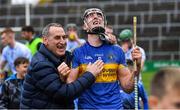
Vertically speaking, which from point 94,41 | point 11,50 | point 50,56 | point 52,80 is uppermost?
point 94,41

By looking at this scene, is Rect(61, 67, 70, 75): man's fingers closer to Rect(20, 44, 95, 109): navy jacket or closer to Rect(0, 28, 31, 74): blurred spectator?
Rect(20, 44, 95, 109): navy jacket

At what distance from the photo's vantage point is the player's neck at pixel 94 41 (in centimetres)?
704

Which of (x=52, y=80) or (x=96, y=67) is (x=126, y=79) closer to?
(x=96, y=67)

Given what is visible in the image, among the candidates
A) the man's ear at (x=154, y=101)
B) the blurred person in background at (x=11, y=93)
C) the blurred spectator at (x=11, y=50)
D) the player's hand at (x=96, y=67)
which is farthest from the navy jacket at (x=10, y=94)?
the man's ear at (x=154, y=101)

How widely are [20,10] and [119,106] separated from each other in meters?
21.8

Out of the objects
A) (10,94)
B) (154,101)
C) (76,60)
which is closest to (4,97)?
(10,94)

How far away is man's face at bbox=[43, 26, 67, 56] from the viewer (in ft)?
22.7

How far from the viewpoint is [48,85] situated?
6723 mm

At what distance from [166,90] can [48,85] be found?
318 cm

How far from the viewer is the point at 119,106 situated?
7203 millimetres

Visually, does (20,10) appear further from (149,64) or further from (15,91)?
(15,91)

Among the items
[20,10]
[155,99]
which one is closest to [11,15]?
[20,10]

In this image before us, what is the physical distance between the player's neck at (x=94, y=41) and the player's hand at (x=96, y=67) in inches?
10.7

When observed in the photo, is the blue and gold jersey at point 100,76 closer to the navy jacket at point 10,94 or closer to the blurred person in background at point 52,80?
the blurred person in background at point 52,80
